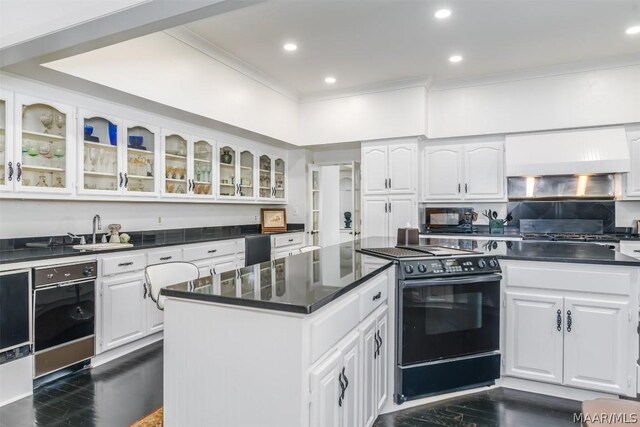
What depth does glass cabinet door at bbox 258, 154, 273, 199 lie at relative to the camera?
5.39 meters

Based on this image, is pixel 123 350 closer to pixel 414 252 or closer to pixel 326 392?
pixel 326 392

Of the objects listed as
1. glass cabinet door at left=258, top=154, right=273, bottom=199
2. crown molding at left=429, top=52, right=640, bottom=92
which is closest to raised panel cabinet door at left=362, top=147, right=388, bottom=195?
crown molding at left=429, top=52, right=640, bottom=92

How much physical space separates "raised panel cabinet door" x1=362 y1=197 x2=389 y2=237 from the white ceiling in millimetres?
1697

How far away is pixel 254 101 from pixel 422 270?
329 cm

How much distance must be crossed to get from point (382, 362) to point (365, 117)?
381cm

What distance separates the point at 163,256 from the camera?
345 cm

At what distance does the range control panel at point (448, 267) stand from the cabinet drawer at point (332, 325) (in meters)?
0.65

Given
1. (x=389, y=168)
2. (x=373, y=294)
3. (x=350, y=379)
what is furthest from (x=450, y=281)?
→ (x=389, y=168)

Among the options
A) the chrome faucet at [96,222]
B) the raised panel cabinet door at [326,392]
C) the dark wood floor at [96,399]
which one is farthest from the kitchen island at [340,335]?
the chrome faucet at [96,222]

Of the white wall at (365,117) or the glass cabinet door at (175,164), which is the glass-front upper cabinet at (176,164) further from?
the white wall at (365,117)

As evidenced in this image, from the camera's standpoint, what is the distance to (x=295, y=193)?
6.02m

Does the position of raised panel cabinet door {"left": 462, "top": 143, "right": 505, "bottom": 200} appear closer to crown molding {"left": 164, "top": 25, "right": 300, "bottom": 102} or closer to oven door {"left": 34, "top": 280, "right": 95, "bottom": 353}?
crown molding {"left": 164, "top": 25, "right": 300, "bottom": 102}

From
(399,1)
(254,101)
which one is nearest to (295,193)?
(254,101)

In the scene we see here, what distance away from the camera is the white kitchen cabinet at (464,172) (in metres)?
4.98
